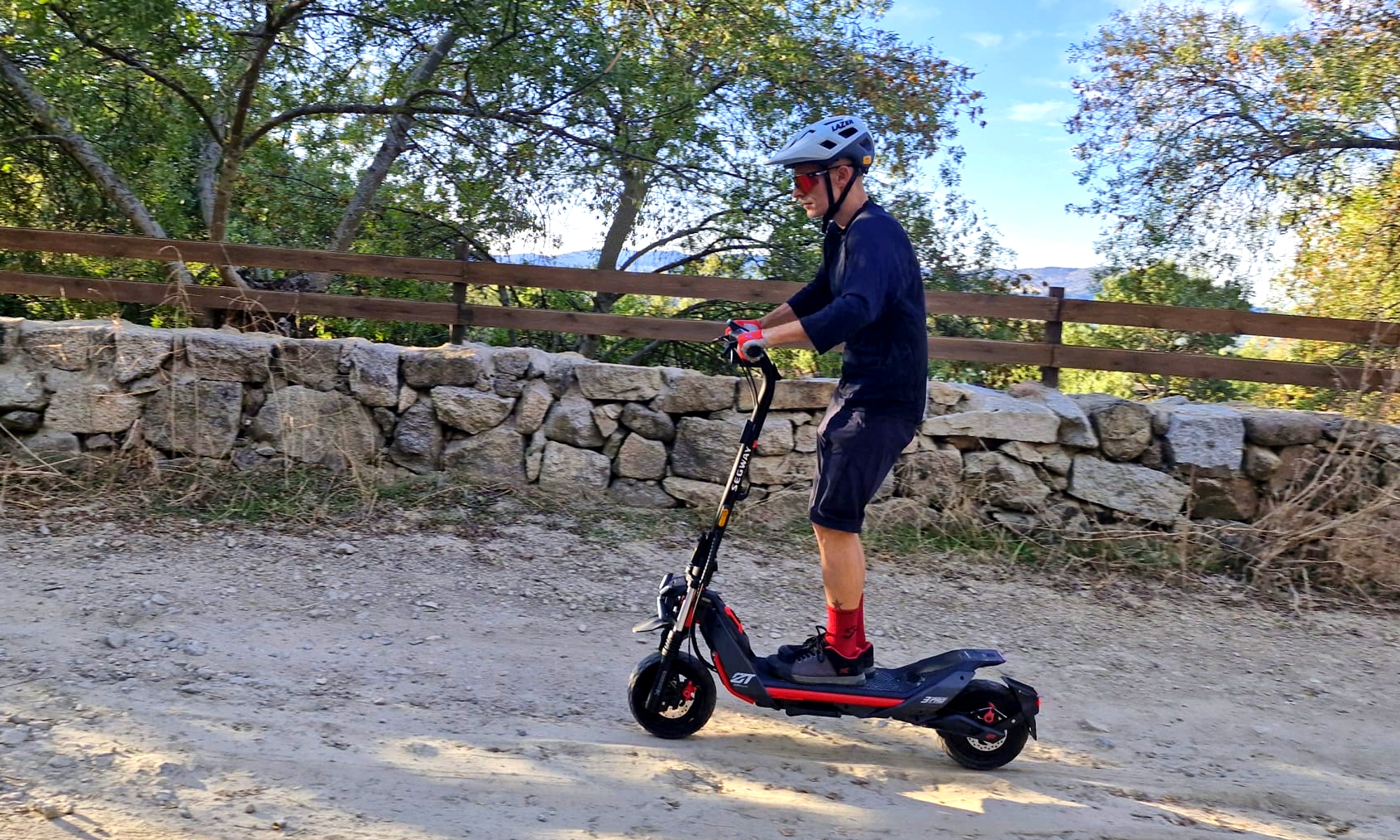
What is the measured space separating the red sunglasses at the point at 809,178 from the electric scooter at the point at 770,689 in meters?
0.59

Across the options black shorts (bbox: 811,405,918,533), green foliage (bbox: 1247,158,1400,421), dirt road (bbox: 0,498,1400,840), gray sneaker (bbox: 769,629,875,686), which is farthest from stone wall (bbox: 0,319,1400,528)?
black shorts (bbox: 811,405,918,533)

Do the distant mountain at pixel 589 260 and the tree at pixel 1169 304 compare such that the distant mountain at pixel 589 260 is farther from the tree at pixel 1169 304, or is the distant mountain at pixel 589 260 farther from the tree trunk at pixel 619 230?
the tree at pixel 1169 304

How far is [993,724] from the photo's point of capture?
12.5 ft

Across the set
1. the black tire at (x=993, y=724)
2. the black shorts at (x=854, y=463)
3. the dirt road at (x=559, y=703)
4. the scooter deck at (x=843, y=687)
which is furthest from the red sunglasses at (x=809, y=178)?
the dirt road at (x=559, y=703)

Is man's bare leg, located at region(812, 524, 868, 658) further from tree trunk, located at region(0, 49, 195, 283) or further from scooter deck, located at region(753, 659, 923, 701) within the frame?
tree trunk, located at region(0, 49, 195, 283)

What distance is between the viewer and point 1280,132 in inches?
353

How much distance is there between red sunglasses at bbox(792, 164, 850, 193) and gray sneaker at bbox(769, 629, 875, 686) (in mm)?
1710

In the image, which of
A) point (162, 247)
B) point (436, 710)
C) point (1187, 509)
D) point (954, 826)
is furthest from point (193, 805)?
point (1187, 509)

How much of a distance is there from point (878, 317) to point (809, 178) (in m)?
0.63

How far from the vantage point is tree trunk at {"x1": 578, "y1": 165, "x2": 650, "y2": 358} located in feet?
29.6

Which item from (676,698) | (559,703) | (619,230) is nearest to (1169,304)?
(619,230)

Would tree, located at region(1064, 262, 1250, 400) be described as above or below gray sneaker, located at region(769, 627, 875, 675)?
above

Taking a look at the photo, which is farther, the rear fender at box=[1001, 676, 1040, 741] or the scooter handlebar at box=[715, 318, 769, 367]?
the rear fender at box=[1001, 676, 1040, 741]

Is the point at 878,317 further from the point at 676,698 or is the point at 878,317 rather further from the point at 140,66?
the point at 140,66
